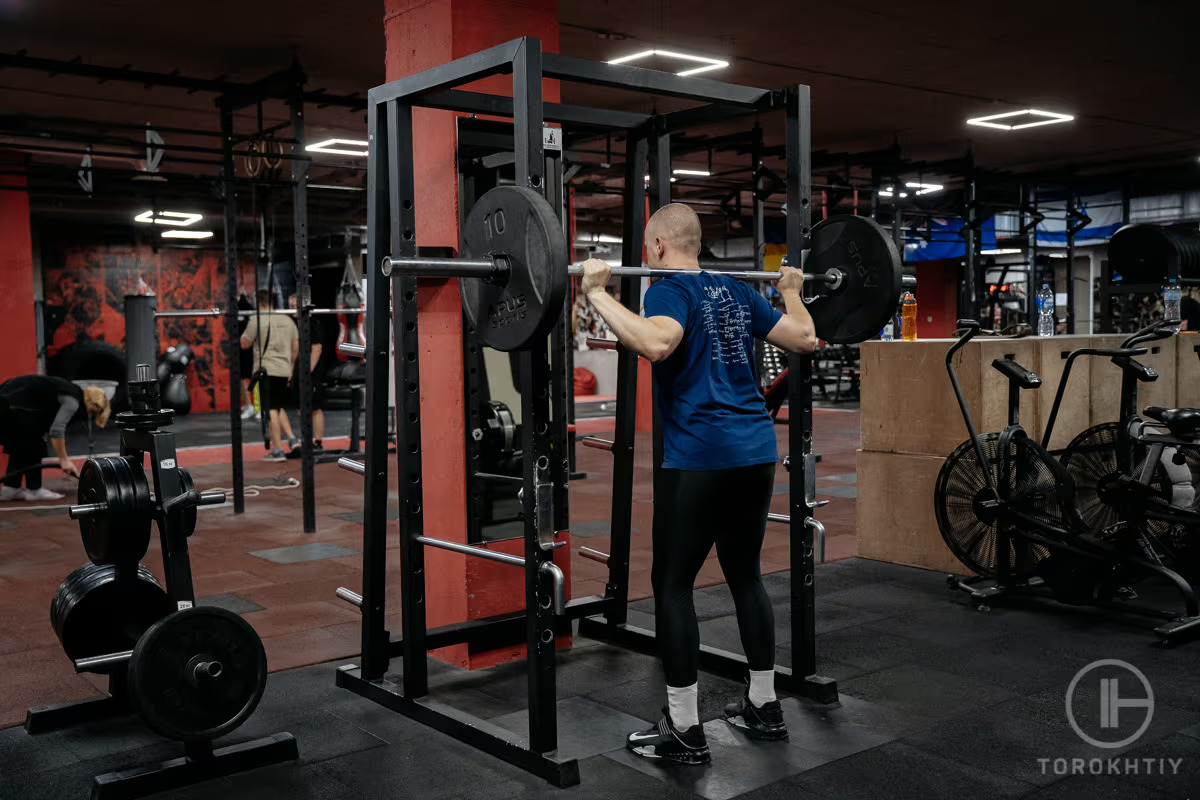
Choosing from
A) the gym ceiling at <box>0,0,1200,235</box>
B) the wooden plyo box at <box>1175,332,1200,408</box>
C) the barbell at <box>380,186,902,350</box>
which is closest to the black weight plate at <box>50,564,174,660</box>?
the barbell at <box>380,186,902,350</box>

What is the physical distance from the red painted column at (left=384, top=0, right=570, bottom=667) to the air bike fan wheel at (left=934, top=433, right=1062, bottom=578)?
1703 mm

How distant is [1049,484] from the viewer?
3666 millimetres

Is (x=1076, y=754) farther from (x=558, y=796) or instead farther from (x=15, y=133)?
(x=15, y=133)

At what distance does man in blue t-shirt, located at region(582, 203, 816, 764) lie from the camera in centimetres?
235

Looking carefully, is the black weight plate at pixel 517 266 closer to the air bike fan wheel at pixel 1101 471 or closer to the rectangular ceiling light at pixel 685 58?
the air bike fan wheel at pixel 1101 471

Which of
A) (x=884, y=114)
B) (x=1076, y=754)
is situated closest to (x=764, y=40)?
(x=884, y=114)

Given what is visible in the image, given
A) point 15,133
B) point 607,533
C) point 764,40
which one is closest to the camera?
point 607,533

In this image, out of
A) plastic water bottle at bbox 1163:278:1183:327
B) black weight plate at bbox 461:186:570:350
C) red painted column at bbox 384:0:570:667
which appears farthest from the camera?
plastic water bottle at bbox 1163:278:1183:327

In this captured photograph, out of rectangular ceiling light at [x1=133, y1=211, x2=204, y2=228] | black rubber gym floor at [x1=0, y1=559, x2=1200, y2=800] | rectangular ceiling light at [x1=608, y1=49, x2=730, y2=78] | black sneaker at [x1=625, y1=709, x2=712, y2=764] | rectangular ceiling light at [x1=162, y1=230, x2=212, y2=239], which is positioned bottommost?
black rubber gym floor at [x1=0, y1=559, x2=1200, y2=800]

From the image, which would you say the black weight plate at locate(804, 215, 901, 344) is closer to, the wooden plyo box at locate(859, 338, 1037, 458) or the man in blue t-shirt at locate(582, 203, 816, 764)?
the man in blue t-shirt at locate(582, 203, 816, 764)

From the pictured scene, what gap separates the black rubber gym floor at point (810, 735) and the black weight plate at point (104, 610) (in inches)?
9.6

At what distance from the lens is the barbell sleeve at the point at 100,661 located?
233 cm

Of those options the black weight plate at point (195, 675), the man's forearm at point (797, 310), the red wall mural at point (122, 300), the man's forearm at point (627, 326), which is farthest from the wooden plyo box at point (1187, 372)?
the red wall mural at point (122, 300)

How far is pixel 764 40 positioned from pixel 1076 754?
Result: 4.96m
